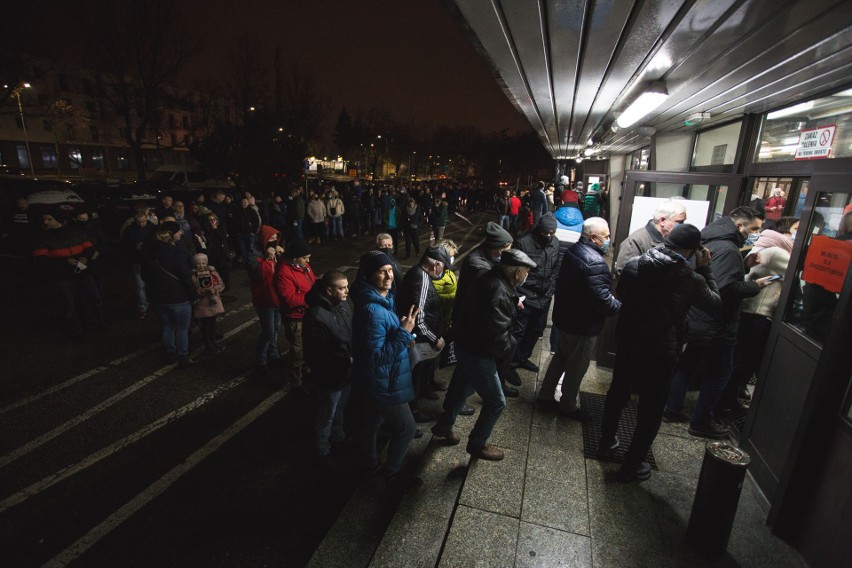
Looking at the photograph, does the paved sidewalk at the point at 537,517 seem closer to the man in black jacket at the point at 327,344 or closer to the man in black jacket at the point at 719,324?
the man in black jacket at the point at 719,324

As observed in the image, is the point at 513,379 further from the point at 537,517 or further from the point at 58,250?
the point at 58,250

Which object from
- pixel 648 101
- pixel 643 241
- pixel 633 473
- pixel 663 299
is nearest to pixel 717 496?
pixel 633 473

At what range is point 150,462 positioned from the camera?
157 inches

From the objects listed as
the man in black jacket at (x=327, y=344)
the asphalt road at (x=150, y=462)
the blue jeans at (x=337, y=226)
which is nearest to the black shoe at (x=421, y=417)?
the asphalt road at (x=150, y=462)

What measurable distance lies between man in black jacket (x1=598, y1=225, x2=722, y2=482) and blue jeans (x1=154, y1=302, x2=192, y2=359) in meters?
5.20

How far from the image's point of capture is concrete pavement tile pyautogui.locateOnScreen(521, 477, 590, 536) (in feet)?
10.4

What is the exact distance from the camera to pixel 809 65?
331cm

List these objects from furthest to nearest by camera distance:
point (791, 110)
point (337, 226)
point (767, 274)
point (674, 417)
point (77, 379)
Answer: point (337, 226), point (77, 379), point (791, 110), point (674, 417), point (767, 274)

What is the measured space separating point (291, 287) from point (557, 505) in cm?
344

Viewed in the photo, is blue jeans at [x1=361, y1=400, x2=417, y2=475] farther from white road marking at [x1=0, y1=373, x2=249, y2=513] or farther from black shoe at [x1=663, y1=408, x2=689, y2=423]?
black shoe at [x1=663, y1=408, x2=689, y2=423]

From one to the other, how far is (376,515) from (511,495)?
1.10 metres

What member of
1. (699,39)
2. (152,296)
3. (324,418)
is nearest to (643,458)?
(324,418)

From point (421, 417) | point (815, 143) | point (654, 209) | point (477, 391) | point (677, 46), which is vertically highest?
point (677, 46)

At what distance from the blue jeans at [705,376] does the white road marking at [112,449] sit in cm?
519
